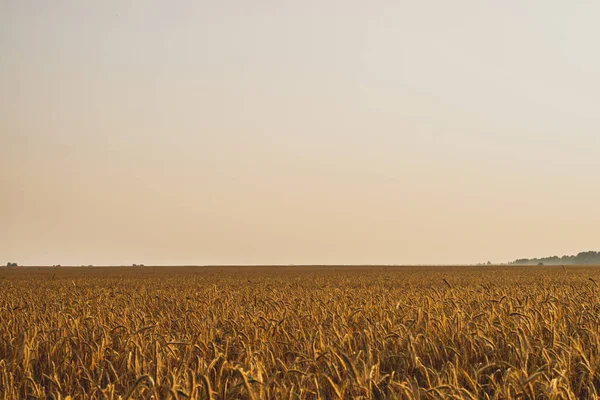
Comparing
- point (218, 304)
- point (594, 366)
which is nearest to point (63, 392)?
point (594, 366)

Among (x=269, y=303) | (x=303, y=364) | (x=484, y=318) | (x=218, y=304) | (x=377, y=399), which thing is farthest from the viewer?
(x=218, y=304)

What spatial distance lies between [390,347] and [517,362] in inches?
56.3

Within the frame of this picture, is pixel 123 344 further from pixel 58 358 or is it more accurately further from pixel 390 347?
pixel 390 347

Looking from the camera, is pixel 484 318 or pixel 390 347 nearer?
pixel 390 347

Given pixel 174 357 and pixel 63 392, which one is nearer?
pixel 63 392

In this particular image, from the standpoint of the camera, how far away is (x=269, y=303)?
460 inches

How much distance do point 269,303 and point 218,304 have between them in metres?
1.75

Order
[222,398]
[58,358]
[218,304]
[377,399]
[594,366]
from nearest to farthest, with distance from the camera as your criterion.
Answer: [222,398], [377,399], [594,366], [58,358], [218,304]

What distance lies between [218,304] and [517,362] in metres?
8.15

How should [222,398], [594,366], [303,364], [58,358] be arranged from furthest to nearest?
[58,358]
[303,364]
[594,366]
[222,398]

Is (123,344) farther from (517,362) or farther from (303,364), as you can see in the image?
(517,362)

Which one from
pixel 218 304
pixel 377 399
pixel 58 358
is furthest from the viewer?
pixel 218 304

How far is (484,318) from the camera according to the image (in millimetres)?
8406

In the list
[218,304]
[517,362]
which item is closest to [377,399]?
[517,362]
